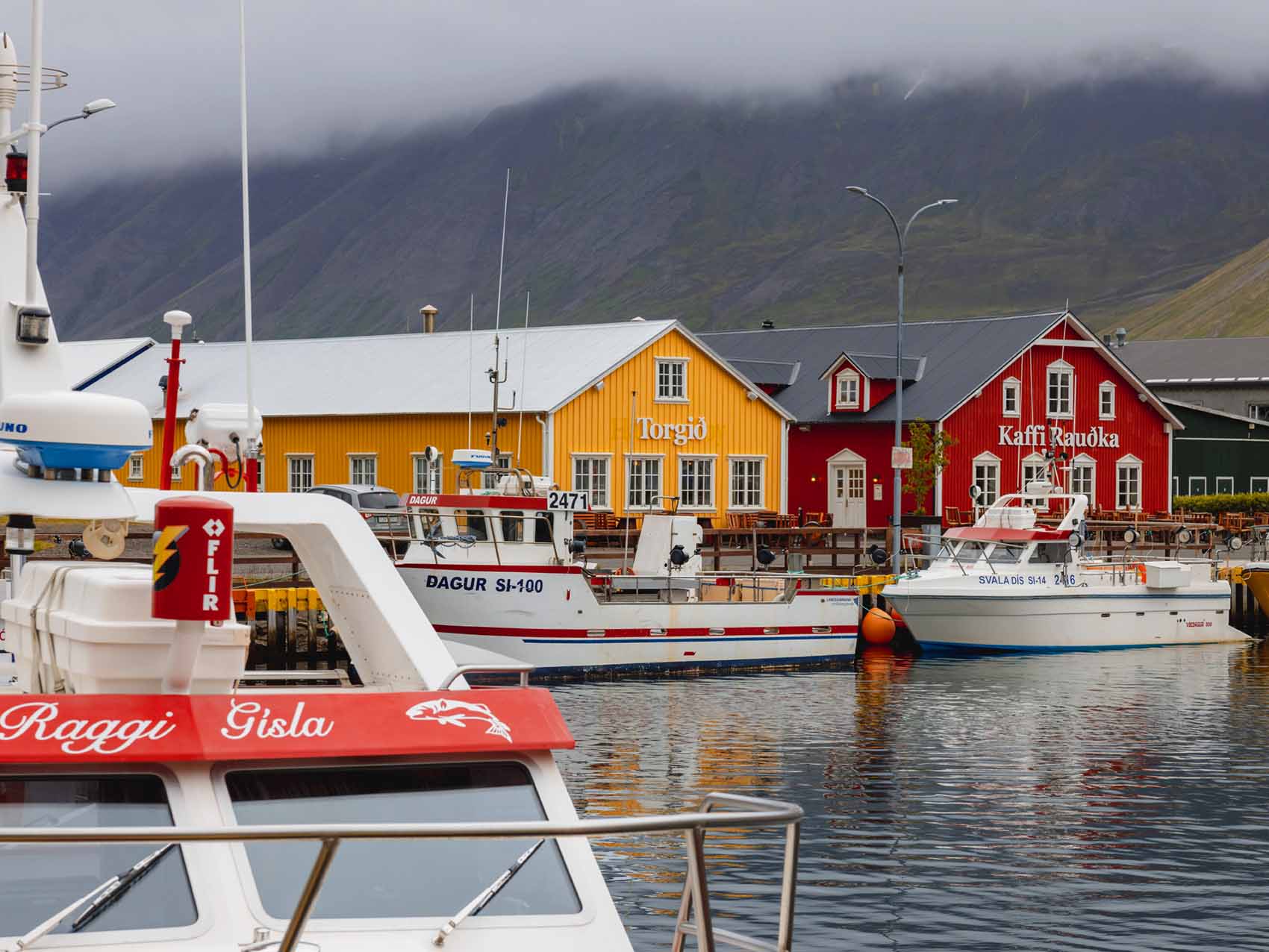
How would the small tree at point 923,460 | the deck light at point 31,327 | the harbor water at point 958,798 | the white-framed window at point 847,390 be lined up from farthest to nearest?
the white-framed window at point 847,390 → the small tree at point 923,460 → the harbor water at point 958,798 → the deck light at point 31,327

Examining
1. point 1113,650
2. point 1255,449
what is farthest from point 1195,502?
point 1113,650

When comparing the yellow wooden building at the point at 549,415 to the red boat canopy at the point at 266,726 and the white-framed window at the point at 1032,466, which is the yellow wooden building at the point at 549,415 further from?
the red boat canopy at the point at 266,726

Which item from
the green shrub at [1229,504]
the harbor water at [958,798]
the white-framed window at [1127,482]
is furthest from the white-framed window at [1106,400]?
the harbor water at [958,798]

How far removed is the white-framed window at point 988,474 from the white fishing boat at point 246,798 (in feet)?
169

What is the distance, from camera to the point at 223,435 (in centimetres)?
1063

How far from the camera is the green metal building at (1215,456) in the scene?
2928 inches

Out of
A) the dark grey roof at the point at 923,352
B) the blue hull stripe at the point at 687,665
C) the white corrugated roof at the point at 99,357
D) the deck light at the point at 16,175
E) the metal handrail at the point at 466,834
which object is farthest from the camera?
the white corrugated roof at the point at 99,357

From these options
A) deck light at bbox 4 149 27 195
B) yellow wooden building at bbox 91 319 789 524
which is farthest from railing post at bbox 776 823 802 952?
yellow wooden building at bbox 91 319 789 524

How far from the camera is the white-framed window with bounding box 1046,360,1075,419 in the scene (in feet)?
196

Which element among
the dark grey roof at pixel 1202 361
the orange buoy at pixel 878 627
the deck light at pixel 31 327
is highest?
the dark grey roof at pixel 1202 361

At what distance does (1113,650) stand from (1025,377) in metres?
22.8

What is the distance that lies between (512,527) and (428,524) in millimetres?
1492

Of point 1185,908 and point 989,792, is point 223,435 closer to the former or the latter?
point 1185,908

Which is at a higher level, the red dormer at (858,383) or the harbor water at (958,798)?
the red dormer at (858,383)
